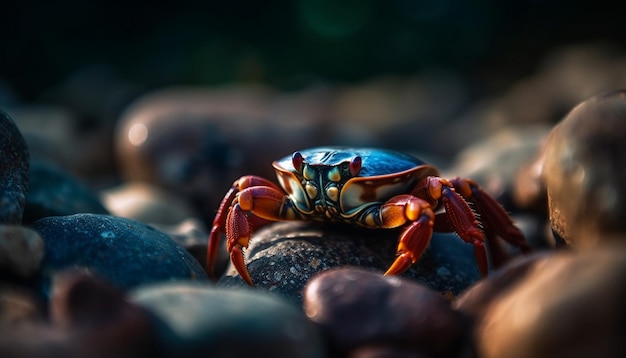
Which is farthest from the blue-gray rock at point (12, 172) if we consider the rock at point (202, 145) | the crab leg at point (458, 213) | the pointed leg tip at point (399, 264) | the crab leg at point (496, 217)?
the rock at point (202, 145)

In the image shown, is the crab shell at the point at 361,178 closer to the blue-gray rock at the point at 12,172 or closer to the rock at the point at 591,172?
the rock at the point at 591,172

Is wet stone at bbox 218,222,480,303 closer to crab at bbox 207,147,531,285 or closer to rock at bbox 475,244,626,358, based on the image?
crab at bbox 207,147,531,285

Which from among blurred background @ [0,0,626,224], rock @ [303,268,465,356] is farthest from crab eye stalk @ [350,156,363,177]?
blurred background @ [0,0,626,224]

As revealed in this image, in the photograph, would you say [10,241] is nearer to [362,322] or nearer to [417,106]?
[362,322]

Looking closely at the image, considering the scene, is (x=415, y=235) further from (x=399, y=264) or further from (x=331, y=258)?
(x=331, y=258)

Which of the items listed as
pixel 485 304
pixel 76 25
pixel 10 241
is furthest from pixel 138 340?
pixel 76 25

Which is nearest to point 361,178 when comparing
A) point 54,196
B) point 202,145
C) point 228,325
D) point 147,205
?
point 228,325
